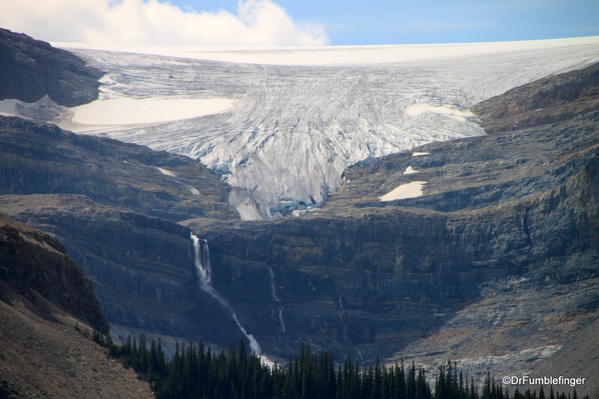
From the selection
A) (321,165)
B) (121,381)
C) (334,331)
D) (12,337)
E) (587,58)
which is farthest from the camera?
(587,58)

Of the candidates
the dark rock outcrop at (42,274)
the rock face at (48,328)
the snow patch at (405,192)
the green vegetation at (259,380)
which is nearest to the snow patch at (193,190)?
the snow patch at (405,192)

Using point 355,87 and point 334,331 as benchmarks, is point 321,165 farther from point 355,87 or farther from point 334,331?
point 334,331

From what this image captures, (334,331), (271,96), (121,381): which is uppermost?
(271,96)

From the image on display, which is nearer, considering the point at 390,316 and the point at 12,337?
the point at 12,337

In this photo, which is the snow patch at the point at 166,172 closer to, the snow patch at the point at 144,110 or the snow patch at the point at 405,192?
the snow patch at the point at 144,110

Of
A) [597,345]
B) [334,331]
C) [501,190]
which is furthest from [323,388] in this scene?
[501,190]

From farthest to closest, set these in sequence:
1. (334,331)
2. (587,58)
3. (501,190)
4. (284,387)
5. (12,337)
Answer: (587,58) → (501,190) → (334,331) → (284,387) → (12,337)

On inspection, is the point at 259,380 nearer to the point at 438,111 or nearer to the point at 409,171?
the point at 409,171

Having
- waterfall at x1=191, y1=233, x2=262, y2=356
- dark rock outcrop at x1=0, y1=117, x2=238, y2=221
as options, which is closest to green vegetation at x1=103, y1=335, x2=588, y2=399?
waterfall at x1=191, y1=233, x2=262, y2=356
